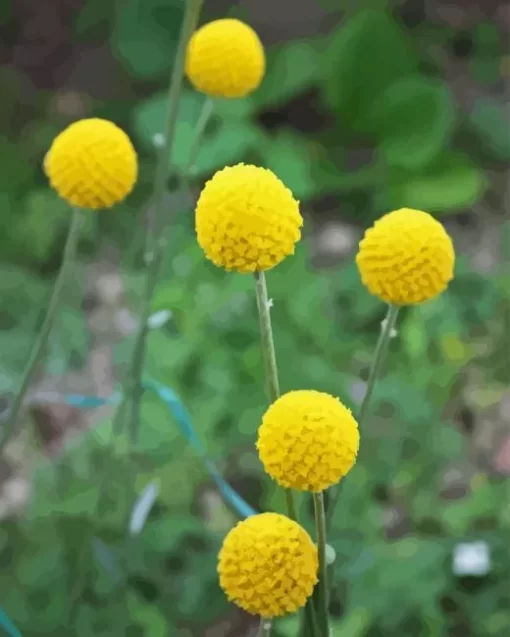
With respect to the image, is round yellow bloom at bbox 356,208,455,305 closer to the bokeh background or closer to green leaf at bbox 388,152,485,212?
the bokeh background

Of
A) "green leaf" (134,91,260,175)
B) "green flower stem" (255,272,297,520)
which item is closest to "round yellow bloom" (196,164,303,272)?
"green flower stem" (255,272,297,520)

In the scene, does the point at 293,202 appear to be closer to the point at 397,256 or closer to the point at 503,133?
the point at 397,256

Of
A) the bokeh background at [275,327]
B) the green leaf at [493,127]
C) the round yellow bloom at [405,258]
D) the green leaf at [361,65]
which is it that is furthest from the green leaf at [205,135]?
the round yellow bloom at [405,258]

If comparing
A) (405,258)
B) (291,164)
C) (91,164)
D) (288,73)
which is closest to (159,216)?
(91,164)

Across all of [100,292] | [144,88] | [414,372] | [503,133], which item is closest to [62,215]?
[100,292]

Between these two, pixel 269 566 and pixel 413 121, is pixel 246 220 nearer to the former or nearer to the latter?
pixel 269 566

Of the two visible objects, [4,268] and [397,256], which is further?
[4,268]
